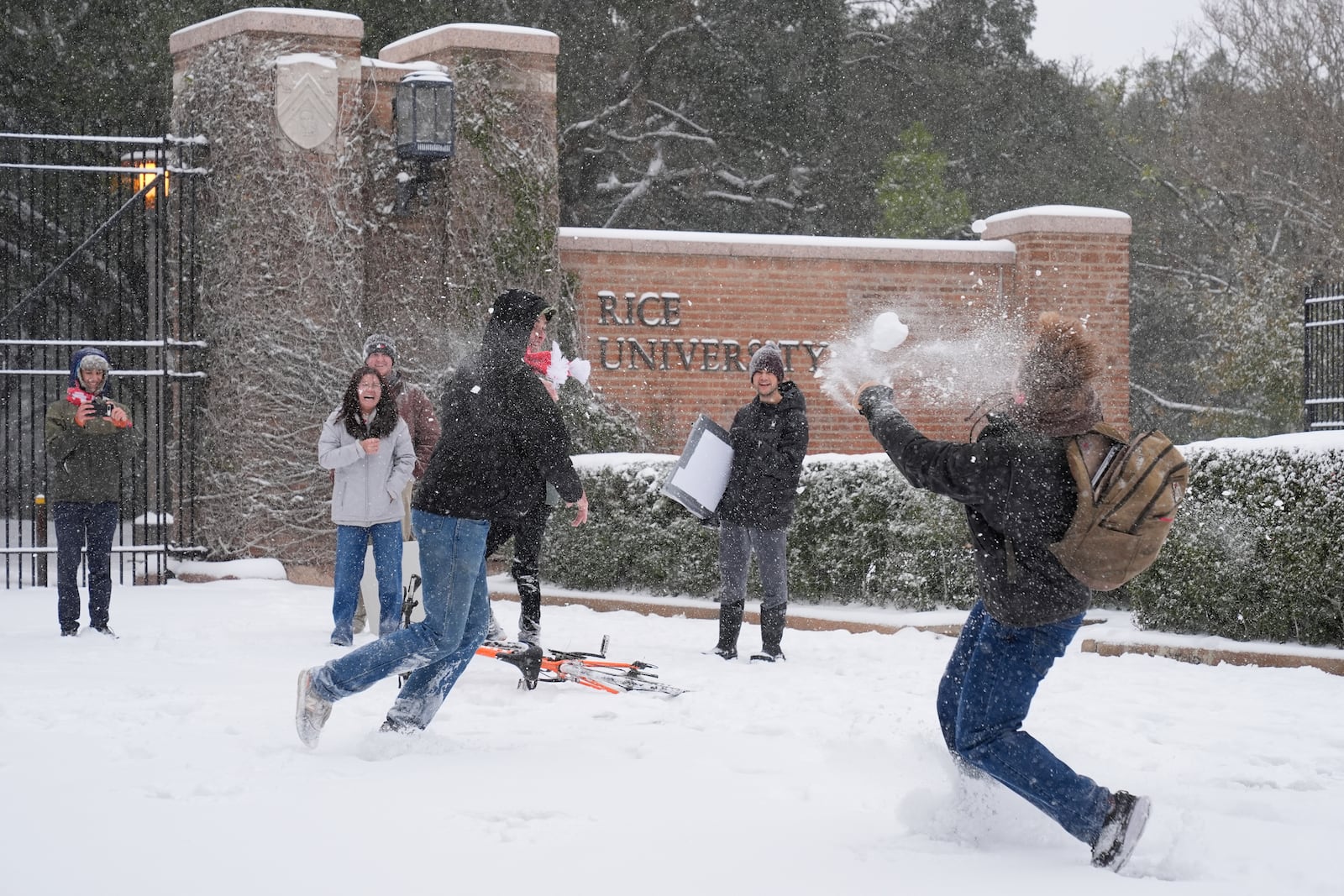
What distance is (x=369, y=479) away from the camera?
870 cm

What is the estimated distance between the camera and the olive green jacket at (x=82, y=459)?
8.95 meters

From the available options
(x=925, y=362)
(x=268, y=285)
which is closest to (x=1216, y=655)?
(x=925, y=362)

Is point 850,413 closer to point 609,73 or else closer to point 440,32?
point 440,32

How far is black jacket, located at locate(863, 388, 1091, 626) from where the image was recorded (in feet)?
13.9

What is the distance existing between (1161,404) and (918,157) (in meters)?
7.69

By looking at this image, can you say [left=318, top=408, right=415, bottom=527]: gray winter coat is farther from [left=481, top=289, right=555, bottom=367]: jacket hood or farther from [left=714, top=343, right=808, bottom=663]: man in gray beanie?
[left=481, top=289, right=555, bottom=367]: jacket hood

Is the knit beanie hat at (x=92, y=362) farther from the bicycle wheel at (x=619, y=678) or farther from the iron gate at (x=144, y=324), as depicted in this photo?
the bicycle wheel at (x=619, y=678)

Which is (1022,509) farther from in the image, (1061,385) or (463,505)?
(463,505)

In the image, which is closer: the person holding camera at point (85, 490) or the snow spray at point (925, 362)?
the person holding camera at point (85, 490)

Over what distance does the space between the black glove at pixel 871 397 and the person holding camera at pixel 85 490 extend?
5882 millimetres

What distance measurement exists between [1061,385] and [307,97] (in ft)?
33.5

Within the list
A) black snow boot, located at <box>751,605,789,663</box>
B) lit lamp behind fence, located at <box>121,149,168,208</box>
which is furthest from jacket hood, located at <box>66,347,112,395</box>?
black snow boot, located at <box>751,605,789,663</box>

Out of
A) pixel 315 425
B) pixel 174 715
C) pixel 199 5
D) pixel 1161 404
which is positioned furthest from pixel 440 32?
pixel 1161 404

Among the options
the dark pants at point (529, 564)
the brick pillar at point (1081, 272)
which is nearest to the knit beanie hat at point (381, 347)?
the dark pants at point (529, 564)
